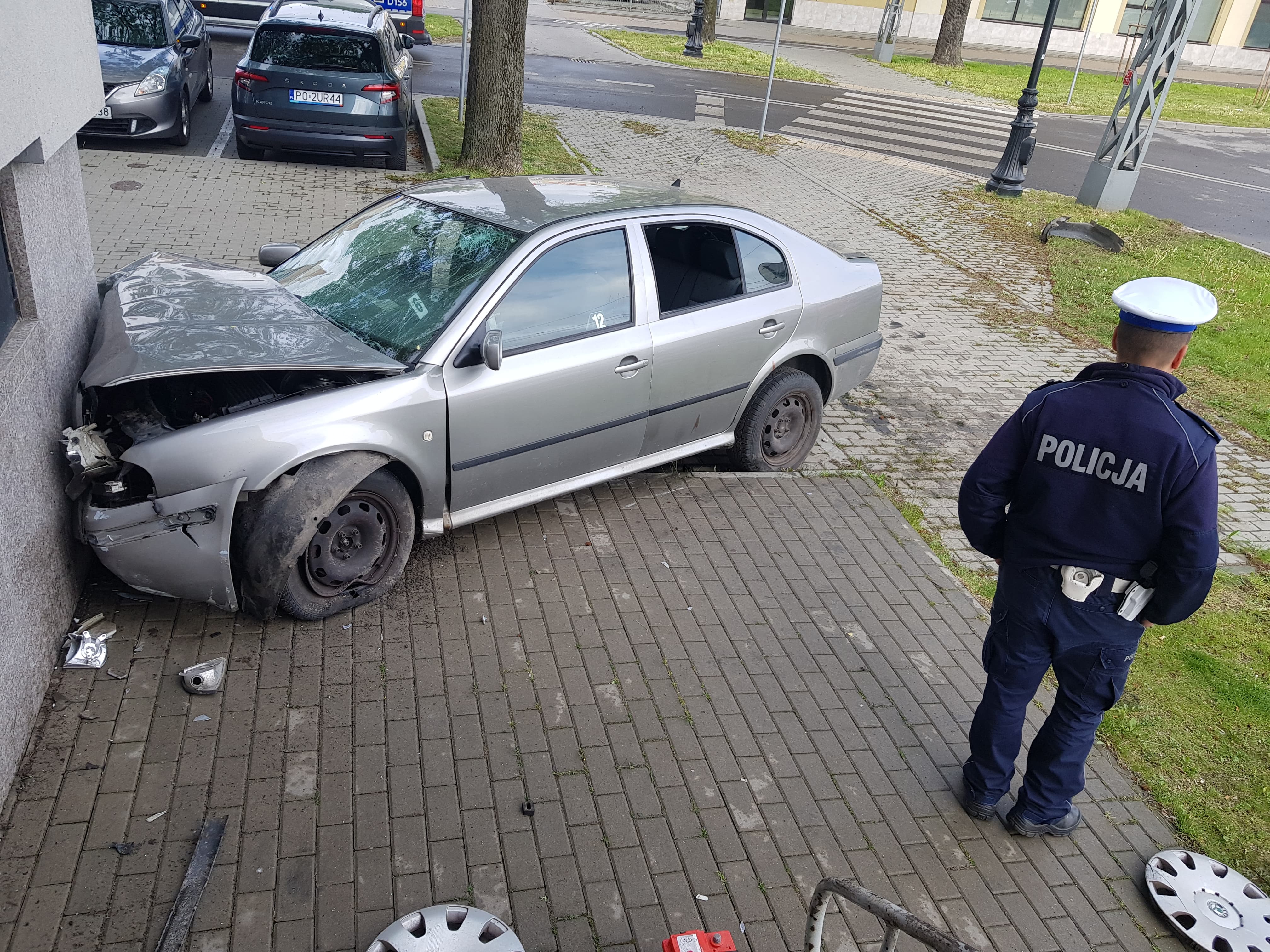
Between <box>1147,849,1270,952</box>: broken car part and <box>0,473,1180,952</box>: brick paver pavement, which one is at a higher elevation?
<box>1147,849,1270,952</box>: broken car part

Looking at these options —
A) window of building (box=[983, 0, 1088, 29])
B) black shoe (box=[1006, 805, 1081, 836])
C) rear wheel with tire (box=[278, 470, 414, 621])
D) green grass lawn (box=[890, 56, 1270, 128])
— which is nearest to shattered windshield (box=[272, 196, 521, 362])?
rear wheel with tire (box=[278, 470, 414, 621])

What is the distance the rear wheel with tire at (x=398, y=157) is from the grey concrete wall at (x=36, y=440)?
7.58 meters

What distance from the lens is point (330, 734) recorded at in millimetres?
3889

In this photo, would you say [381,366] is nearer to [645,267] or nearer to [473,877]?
[645,267]

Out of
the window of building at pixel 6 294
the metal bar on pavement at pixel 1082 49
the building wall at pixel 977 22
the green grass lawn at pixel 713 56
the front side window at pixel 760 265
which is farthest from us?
the building wall at pixel 977 22

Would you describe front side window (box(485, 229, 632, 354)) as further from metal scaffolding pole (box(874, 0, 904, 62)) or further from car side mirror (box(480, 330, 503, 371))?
metal scaffolding pole (box(874, 0, 904, 62))

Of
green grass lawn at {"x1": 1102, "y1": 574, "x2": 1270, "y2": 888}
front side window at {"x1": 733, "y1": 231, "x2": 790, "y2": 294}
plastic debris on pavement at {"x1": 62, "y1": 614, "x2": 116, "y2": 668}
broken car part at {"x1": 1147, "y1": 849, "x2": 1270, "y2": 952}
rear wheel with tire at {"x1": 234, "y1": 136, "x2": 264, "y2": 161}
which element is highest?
front side window at {"x1": 733, "y1": 231, "x2": 790, "y2": 294}

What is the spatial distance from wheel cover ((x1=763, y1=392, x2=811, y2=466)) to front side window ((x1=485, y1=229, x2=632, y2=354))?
4.97ft

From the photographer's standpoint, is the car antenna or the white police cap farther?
the car antenna

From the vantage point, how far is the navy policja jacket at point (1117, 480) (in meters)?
3.24

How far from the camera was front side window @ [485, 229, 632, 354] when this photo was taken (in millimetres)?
4734

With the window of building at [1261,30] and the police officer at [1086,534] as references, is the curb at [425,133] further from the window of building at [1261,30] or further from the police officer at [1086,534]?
the window of building at [1261,30]

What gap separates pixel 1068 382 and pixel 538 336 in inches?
97.0

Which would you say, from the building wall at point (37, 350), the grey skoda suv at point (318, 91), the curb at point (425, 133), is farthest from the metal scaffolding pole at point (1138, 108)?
the building wall at point (37, 350)
